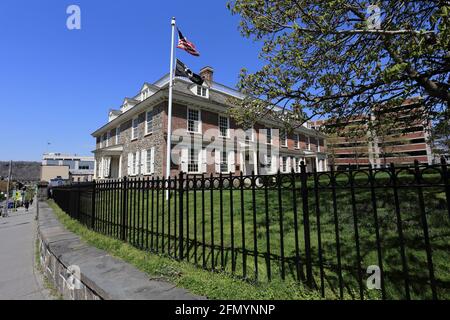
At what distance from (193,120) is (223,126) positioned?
3.23 metres

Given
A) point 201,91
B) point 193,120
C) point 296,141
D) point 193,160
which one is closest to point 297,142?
point 296,141

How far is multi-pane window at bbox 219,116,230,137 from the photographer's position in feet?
71.6

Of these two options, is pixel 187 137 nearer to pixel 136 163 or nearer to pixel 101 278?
pixel 136 163

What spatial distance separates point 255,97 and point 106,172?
23000 mm

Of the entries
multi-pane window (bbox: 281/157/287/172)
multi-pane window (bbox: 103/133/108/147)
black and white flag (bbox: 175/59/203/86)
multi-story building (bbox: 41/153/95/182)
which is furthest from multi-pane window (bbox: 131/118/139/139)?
multi-story building (bbox: 41/153/95/182)

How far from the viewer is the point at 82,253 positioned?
171 inches

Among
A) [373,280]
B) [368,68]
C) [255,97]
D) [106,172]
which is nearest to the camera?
[373,280]

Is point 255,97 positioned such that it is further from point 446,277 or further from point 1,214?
point 1,214

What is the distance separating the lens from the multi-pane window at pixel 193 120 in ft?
64.0

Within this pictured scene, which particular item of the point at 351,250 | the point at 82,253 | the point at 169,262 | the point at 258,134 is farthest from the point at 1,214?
the point at 351,250

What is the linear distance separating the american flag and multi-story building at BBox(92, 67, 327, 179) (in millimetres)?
3613

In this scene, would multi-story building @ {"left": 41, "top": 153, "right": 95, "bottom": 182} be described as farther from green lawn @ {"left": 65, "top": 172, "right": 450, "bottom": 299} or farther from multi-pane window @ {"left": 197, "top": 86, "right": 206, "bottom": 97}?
green lawn @ {"left": 65, "top": 172, "right": 450, "bottom": 299}

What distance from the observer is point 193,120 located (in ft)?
64.6

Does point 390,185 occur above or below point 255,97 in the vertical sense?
below
